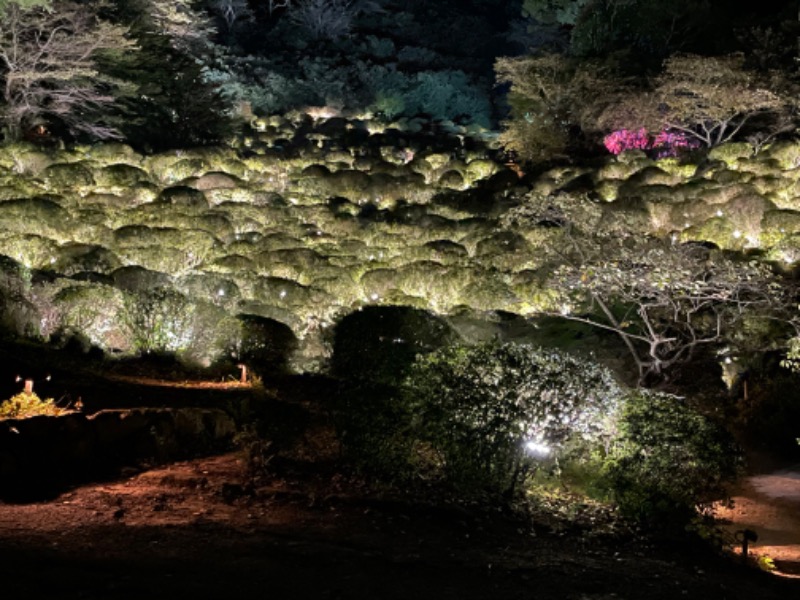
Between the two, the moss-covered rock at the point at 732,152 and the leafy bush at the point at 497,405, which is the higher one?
the moss-covered rock at the point at 732,152

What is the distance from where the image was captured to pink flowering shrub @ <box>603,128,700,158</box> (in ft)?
86.6

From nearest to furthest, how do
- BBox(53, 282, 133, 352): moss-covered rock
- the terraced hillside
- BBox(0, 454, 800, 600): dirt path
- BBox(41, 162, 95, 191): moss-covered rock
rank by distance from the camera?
BBox(0, 454, 800, 600): dirt path, BBox(53, 282, 133, 352): moss-covered rock, the terraced hillside, BBox(41, 162, 95, 191): moss-covered rock

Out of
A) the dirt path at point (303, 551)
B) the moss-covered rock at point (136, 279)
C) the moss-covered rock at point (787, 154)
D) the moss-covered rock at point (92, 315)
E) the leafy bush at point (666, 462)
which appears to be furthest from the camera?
the moss-covered rock at point (787, 154)

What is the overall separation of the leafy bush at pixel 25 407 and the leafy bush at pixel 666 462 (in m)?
5.63

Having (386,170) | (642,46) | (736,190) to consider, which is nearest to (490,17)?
(642,46)

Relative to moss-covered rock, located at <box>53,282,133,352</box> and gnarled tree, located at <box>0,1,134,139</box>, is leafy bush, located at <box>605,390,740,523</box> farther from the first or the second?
gnarled tree, located at <box>0,1,134,139</box>

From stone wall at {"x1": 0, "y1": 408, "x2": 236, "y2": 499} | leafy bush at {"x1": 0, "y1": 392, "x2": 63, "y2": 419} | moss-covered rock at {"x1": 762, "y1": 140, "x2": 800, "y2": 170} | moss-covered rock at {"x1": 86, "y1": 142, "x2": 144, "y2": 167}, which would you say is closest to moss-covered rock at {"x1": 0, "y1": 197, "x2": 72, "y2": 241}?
moss-covered rock at {"x1": 86, "y1": 142, "x2": 144, "y2": 167}

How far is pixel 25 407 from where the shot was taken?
23.2 feet

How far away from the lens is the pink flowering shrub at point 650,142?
26.4 m

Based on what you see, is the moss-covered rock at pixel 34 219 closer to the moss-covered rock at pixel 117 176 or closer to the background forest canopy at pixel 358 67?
the moss-covered rock at pixel 117 176

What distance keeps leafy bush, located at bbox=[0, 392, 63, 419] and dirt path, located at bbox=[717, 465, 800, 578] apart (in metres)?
7.29

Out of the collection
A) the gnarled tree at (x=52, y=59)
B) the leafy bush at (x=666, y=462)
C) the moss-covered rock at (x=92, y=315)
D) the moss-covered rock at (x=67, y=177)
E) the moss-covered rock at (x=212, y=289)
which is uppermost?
the gnarled tree at (x=52, y=59)

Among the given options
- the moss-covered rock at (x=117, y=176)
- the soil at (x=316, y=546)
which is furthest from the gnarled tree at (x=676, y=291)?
the moss-covered rock at (x=117, y=176)

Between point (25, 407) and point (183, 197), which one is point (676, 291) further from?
point (183, 197)
